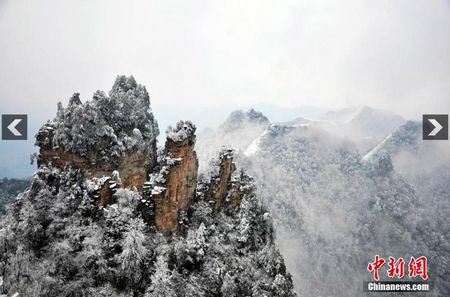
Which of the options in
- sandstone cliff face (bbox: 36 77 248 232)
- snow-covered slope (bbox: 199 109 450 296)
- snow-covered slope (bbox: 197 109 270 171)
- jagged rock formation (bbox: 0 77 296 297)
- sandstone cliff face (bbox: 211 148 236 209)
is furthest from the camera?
snow-covered slope (bbox: 197 109 270 171)

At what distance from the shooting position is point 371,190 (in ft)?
451

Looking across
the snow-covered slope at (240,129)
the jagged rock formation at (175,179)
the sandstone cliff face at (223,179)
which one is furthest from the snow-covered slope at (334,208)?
the jagged rock formation at (175,179)

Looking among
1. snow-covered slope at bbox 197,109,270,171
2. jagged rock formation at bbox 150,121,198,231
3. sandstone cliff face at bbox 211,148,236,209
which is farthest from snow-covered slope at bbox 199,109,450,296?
jagged rock formation at bbox 150,121,198,231

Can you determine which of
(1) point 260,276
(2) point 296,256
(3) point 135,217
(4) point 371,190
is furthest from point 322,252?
(3) point 135,217

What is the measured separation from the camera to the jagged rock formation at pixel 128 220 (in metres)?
36.0

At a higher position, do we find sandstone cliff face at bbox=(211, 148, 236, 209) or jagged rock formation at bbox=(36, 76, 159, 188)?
jagged rock formation at bbox=(36, 76, 159, 188)

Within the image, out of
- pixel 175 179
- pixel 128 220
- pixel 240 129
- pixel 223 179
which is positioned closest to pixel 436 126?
pixel 223 179

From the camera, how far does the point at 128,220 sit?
3791 centimetres

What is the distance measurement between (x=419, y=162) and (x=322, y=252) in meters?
84.3

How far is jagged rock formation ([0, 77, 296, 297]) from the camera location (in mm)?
35969

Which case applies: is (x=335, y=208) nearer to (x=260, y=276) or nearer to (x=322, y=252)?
(x=322, y=252)

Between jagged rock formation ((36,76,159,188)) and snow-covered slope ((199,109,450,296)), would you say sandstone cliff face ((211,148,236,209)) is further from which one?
snow-covered slope ((199,109,450,296))

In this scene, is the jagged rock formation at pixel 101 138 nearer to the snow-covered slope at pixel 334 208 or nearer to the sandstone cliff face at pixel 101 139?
the sandstone cliff face at pixel 101 139

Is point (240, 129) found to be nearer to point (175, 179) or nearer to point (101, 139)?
point (175, 179)
